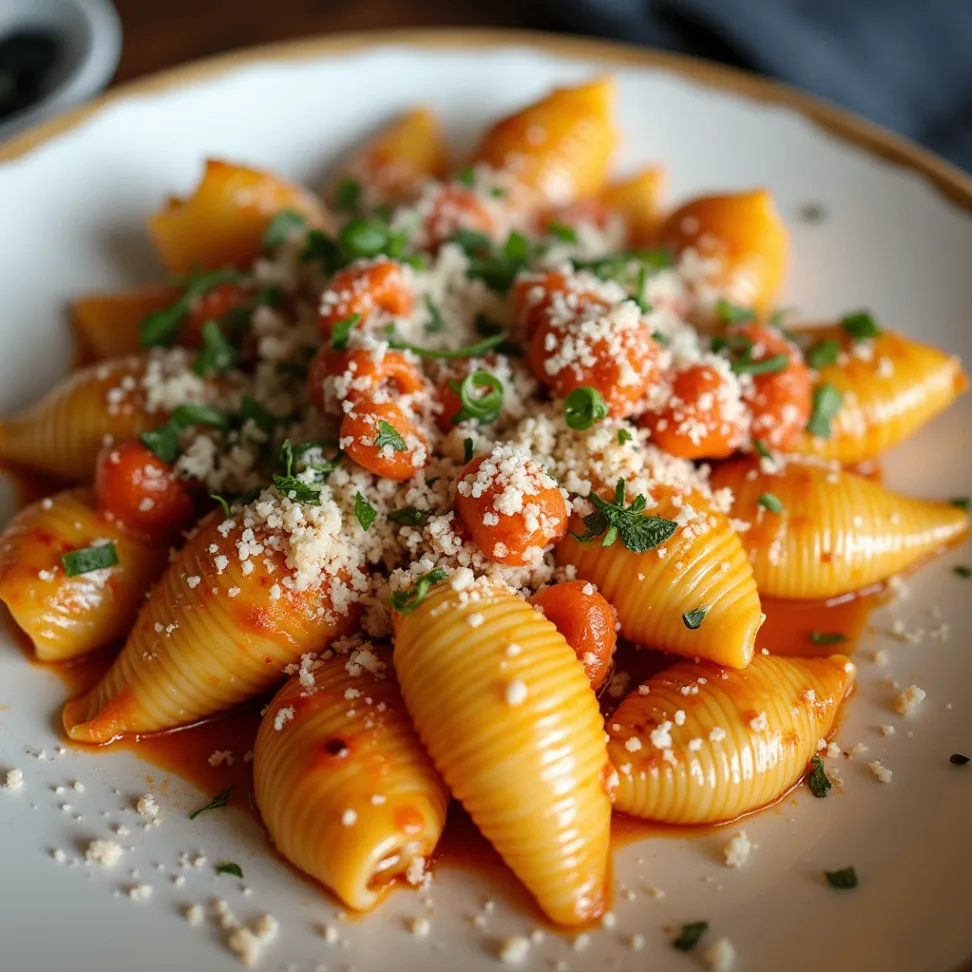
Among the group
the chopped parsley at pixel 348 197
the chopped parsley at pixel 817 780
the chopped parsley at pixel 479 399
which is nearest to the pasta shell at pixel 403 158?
the chopped parsley at pixel 348 197

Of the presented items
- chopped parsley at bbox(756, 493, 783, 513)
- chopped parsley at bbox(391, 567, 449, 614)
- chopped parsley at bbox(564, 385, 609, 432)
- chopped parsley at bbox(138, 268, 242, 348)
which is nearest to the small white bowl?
chopped parsley at bbox(138, 268, 242, 348)

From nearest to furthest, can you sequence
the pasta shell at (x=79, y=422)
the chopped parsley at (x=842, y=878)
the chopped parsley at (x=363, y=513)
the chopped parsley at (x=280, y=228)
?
1. the chopped parsley at (x=842, y=878)
2. the chopped parsley at (x=363, y=513)
3. the pasta shell at (x=79, y=422)
4. the chopped parsley at (x=280, y=228)

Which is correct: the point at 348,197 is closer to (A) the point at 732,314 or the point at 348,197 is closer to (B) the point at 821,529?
(A) the point at 732,314

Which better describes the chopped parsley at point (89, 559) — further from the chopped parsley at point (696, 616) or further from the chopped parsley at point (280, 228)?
the chopped parsley at point (696, 616)

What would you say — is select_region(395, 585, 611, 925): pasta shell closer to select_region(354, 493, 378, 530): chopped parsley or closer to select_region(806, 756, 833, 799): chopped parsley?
select_region(354, 493, 378, 530): chopped parsley

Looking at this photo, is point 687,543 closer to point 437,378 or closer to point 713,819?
point 713,819

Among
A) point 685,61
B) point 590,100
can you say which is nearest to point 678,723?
point 590,100
